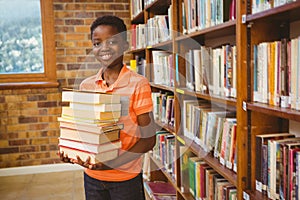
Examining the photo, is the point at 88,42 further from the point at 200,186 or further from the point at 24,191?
the point at 200,186

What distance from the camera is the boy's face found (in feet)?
4.99

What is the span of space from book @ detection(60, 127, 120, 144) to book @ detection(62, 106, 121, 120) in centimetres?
6

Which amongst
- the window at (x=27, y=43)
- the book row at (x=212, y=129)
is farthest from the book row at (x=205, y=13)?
the window at (x=27, y=43)

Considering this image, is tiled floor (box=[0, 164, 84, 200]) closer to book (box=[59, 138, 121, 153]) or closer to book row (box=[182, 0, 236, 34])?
book (box=[59, 138, 121, 153])

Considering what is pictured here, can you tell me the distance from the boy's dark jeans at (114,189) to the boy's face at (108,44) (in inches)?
21.9

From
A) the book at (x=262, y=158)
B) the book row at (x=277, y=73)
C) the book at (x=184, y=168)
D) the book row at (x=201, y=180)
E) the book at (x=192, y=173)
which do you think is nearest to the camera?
the book row at (x=277, y=73)

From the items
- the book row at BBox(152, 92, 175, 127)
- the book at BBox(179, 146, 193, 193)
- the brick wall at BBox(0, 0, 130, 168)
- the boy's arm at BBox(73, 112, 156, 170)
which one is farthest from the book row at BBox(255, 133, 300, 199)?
the brick wall at BBox(0, 0, 130, 168)

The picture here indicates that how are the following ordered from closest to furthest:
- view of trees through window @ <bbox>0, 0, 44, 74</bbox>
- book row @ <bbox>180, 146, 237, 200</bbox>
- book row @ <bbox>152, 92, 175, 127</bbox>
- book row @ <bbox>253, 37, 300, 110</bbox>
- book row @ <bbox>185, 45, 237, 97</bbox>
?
book row @ <bbox>253, 37, 300, 110</bbox>
book row @ <bbox>185, 45, 237, 97</bbox>
book row @ <bbox>180, 146, 237, 200</bbox>
book row @ <bbox>152, 92, 175, 127</bbox>
view of trees through window @ <bbox>0, 0, 44, 74</bbox>

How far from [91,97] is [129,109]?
183mm

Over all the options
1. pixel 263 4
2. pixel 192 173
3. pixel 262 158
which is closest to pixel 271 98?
pixel 262 158

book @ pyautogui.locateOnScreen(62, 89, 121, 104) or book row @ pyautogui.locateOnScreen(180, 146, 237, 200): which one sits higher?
book @ pyautogui.locateOnScreen(62, 89, 121, 104)

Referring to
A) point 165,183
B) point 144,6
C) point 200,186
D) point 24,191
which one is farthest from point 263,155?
point 24,191

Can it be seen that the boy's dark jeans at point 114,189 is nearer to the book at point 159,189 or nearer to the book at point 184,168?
the book at point 184,168

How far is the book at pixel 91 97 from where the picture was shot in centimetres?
138
